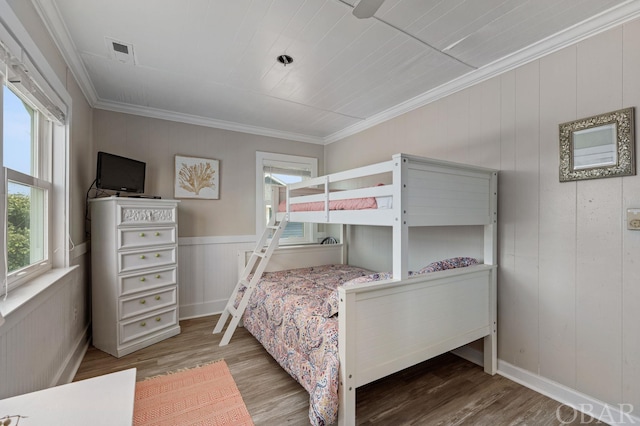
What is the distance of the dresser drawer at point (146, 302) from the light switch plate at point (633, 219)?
3.48 metres

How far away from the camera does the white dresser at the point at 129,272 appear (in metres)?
2.42

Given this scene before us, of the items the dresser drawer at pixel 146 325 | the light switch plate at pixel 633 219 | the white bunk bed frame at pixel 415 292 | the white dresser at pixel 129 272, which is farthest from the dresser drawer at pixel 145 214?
the light switch plate at pixel 633 219

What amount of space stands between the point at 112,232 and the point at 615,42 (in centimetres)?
375

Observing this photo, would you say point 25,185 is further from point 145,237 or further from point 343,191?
point 343,191

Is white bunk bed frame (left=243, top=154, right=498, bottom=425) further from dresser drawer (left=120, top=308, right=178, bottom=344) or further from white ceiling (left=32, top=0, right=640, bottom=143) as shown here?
dresser drawer (left=120, top=308, right=178, bottom=344)

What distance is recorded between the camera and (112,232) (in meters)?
2.42

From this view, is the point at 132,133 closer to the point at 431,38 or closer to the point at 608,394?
the point at 431,38

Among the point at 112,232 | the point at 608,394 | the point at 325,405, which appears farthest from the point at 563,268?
the point at 112,232

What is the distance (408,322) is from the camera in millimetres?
1729

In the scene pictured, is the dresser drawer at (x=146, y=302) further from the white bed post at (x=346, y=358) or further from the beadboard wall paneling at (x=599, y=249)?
the beadboard wall paneling at (x=599, y=249)

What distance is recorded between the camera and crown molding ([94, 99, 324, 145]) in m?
2.96

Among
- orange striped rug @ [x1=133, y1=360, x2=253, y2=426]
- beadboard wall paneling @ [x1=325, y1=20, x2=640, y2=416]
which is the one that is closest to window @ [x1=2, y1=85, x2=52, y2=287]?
orange striped rug @ [x1=133, y1=360, x2=253, y2=426]

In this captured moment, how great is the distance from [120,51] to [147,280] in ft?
6.20

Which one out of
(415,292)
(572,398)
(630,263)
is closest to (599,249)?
(630,263)
